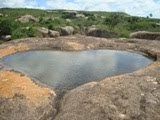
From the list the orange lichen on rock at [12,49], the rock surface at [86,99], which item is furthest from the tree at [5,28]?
the rock surface at [86,99]

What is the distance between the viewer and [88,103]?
20.0 m

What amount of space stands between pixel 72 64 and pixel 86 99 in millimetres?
12018

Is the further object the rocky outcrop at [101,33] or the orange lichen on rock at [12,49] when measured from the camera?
the rocky outcrop at [101,33]

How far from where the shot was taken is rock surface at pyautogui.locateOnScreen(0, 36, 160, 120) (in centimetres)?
1892

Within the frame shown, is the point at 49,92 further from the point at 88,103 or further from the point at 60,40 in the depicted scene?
the point at 60,40

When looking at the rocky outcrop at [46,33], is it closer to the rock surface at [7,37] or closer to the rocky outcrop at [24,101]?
the rock surface at [7,37]

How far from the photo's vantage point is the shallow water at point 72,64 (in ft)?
89.2

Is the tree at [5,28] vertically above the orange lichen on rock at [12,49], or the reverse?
the tree at [5,28]

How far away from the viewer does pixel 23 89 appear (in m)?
22.7

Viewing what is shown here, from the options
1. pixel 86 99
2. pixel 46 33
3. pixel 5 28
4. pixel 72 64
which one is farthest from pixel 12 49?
pixel 46 33

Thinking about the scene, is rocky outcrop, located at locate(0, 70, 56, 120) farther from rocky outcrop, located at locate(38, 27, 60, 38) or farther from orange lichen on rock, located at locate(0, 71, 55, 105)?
rocky outcrop, located at locate(38, 27, 60, 38)

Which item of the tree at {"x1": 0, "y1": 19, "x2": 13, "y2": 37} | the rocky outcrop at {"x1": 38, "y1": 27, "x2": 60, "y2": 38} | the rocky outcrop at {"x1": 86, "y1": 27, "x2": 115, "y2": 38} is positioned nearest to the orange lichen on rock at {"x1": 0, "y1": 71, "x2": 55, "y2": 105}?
the tree at {"x1": 0, "y1": 19, "x2": 13, "y2": 37}

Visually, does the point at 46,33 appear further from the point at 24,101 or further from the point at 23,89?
the point at 24,101

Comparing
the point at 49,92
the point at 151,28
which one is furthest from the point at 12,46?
the point at 151,28
